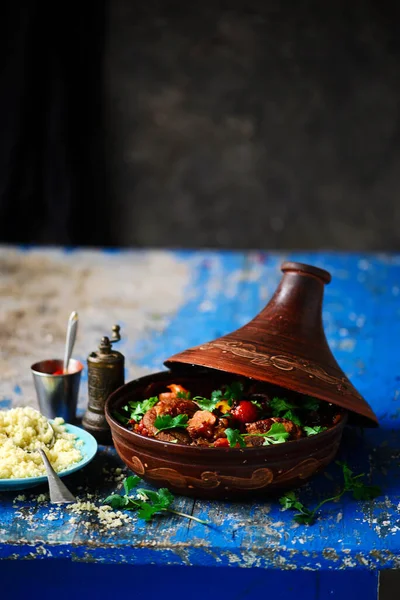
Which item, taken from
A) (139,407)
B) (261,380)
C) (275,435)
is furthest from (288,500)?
(139,407)

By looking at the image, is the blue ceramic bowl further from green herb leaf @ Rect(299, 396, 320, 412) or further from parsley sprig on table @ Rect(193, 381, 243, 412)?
green herb leaf @ Rect(299, 396, 320, 412)

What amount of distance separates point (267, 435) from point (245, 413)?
0.10 metres

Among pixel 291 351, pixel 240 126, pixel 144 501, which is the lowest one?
pixel 144 501

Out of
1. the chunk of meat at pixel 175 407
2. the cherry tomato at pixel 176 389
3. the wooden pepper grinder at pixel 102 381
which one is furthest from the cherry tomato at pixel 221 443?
the wooden pepper grinder at pixel 102 381

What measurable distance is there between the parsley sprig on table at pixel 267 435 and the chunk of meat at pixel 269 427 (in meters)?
0.02

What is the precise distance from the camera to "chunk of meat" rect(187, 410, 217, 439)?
4.56 ft

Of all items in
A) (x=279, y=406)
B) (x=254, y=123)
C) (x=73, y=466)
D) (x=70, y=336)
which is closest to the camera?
(x=73, y=466)

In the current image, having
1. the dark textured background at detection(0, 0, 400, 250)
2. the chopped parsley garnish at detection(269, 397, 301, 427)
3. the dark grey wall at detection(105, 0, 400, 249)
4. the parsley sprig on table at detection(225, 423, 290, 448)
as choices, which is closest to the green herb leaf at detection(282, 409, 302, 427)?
the chopped parsley garnish at detection(269, 397, 301, 427)

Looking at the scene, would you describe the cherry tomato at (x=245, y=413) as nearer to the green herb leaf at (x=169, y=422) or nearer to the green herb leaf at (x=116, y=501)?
the green herb leaf at (x=169, y=422)

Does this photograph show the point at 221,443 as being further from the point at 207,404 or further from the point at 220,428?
the point at 207,404

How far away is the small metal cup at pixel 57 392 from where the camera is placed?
1.72 meters

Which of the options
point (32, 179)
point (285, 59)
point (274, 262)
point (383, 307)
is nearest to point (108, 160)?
point (32, 179)

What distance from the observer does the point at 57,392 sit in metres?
1.73

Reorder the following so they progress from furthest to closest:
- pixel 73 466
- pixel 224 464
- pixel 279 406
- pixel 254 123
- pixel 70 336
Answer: pixel 254 123 < pixel 70 336 < pixel 279 406 < pixel 73 466 < pixel 224 464
